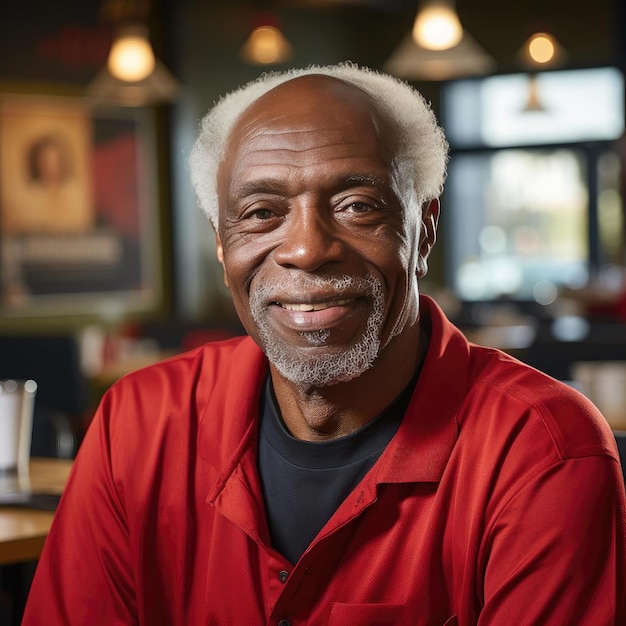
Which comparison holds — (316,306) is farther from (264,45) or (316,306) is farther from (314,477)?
(264,45)

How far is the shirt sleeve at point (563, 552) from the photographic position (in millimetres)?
1233

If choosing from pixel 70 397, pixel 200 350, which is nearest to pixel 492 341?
pixel 70 397

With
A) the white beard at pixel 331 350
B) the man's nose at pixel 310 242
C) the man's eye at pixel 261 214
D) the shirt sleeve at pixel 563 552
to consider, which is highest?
the man's eye at pixel 261 214

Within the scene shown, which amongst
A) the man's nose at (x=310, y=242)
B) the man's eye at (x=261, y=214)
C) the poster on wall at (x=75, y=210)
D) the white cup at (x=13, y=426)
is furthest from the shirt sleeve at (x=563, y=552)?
the poster on wall at (x=75, y=210)

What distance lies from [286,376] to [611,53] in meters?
8.45

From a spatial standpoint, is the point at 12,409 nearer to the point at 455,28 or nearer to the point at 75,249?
the point at 455,28

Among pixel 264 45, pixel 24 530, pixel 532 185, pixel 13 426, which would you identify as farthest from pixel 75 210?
pixel 24 530

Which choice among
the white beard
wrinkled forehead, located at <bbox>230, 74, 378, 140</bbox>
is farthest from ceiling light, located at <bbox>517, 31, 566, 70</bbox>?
the white beard

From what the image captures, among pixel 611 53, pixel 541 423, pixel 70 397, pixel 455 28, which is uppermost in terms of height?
pixel 611 53

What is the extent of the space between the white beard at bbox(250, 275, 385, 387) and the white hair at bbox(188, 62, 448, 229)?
14 centimetres

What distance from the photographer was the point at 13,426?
7.49 ft

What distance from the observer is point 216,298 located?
8.31 meters

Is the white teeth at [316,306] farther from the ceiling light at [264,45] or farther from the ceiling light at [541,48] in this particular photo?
the ceiling light at [541,48]

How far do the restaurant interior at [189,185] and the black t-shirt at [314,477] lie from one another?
98 centimetres
